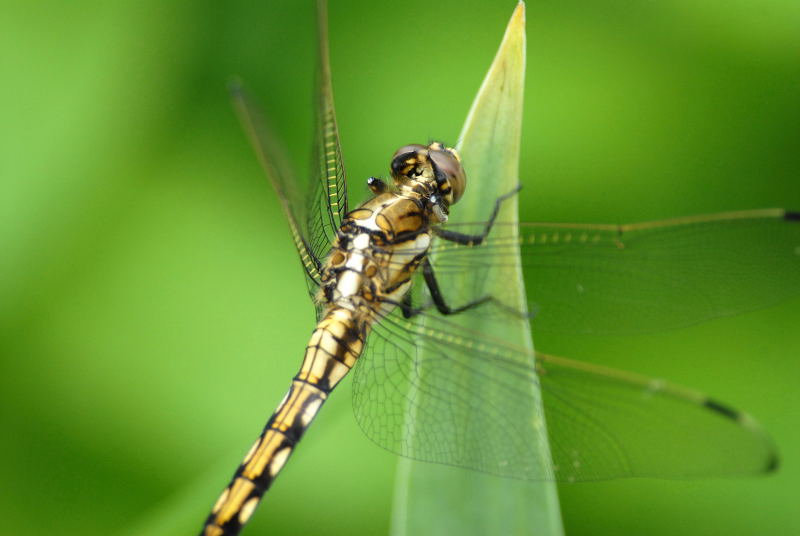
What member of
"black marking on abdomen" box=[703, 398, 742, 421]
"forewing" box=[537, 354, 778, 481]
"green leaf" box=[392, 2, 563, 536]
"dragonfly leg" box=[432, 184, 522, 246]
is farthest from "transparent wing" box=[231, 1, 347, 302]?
"black marking on abdomen" box=[703, 398, 742, 421]

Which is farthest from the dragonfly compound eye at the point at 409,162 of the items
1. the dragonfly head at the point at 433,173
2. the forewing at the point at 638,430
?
the forewing at the point at 638,430

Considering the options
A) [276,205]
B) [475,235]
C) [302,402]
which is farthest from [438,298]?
[276,205]

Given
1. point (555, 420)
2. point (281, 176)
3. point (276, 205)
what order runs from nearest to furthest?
point (555, 420) → point (281, 176) → point (276, 205)

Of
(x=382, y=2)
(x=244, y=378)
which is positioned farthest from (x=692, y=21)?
(x=244, y=378)

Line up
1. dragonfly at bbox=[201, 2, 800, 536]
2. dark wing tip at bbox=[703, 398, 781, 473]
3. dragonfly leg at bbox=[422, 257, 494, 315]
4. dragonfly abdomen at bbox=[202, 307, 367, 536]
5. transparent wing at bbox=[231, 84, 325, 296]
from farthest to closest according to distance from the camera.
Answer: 1. transparent wing at bbox=[231, 84, 325, 296]
2. dragonfly abdomen at bbox=[202, 307, 367, 536]
3. dragonfly leg at bbox=[422, 257, 494, 315]
4. dragonfly at bbox=[201, 2, 800, 536]
5. dark wing tip at bbox=[703, 398, 781, 473]

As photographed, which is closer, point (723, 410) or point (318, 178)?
point (723, 410)

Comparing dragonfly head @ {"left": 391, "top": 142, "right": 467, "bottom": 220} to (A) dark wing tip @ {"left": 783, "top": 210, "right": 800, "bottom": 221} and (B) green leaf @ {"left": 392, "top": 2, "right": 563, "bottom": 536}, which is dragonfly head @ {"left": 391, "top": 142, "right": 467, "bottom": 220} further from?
(A) dark wing tip @ {"left": 783, "top": 210, "right": 800, "bottom": 221}

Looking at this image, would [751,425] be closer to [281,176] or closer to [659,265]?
[659,265]

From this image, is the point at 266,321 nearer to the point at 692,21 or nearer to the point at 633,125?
the point at 633,125
